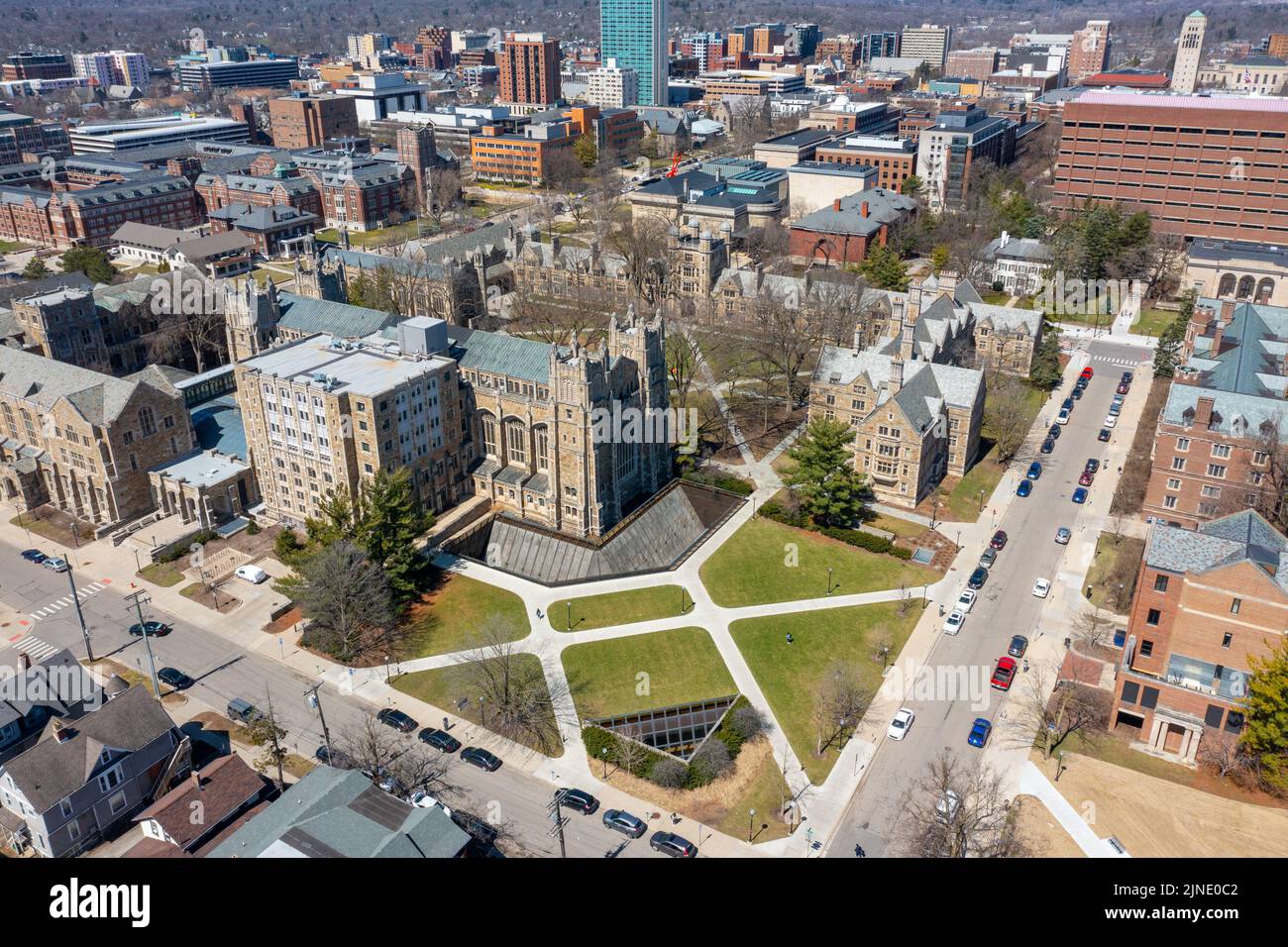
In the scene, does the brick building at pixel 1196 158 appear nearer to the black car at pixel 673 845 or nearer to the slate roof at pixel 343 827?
the black car at pixel 673 845

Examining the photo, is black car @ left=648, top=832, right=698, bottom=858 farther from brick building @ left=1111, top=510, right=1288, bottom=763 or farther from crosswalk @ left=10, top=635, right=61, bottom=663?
crosswalk @ left=10, top=635, right=61, bottom=663

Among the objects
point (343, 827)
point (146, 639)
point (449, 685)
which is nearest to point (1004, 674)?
point (449, 685)

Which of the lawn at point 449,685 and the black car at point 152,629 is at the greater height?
the black car at point 152,629

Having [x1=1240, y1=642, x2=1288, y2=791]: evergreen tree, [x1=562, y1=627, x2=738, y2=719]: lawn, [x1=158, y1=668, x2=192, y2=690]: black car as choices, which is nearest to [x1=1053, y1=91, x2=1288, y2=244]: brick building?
[x1=1240, y1=642, x2=1288, y2=791]: evergreen tree

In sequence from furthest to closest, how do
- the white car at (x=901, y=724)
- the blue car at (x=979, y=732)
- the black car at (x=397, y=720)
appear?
the black car at (x=397, y=720) < the white car at (x=901, y=724) < the blue car at (x=979, y=732)

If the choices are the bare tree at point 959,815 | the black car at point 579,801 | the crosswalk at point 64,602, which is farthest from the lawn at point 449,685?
the crosswalk at point 64,602

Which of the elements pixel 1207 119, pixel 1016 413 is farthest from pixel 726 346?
pixel 1207 119

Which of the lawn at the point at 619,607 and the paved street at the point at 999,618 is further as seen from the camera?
the lawn at the point at 619,607

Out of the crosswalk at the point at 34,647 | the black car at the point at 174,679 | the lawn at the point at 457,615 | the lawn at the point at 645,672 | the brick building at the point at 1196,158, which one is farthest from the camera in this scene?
the brick building at the point at 1196,158

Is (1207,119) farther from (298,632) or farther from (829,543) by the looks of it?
(298,632)
